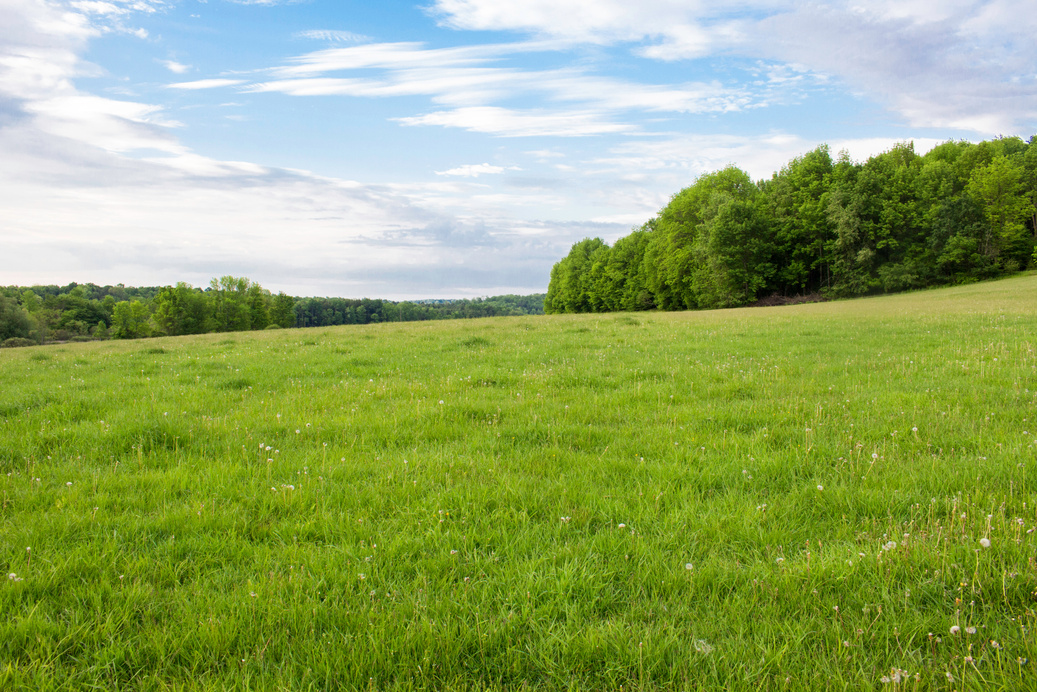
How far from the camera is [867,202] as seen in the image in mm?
65375

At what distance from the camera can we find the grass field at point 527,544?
2766 mm

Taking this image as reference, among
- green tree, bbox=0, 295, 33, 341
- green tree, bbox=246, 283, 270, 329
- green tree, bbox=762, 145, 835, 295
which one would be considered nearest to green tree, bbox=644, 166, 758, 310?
green tree, bbox=762, 145, 835, 295

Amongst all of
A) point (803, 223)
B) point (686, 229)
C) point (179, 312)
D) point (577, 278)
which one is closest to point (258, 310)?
point (179, 312)

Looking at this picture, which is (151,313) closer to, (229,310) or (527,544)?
(229,310)

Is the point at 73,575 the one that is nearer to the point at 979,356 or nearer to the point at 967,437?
the point at 967,437

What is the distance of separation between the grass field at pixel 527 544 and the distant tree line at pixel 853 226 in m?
66.7

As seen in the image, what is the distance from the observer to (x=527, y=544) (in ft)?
13.0

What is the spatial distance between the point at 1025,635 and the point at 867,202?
78915 mm

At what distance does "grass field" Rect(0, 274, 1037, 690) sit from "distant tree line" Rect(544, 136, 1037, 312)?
6669 centimetres

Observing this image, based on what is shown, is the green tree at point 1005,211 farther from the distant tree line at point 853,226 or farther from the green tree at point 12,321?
the green tree at point 12,321

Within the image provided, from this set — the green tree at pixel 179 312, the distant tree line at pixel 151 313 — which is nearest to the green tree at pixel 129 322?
the distant tree line at pixel 151 313

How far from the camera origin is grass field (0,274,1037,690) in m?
2.77

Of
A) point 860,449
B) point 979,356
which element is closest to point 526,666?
point 860,449

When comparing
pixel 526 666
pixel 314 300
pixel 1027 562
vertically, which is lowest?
pixel 526 666
